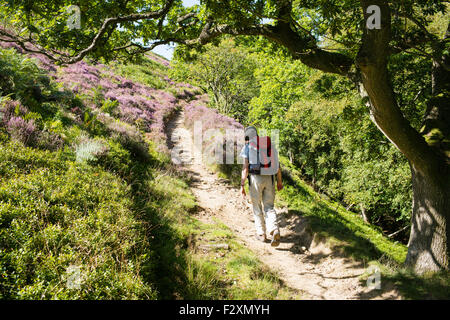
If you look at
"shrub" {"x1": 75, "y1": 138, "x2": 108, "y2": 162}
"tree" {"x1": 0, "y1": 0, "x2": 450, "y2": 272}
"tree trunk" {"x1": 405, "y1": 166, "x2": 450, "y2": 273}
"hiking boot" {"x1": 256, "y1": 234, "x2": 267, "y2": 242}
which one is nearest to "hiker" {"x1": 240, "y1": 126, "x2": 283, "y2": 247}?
"hiking boot" {"x1": 256, "y1": 234, "x2": 267, "y2": 242}

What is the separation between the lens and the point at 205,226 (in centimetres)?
584

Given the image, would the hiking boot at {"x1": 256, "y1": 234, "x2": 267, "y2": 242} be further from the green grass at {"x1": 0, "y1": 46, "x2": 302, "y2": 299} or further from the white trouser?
the green grass at {"x1": 0, "y1": 46, "x2": 302, "y2": 299}

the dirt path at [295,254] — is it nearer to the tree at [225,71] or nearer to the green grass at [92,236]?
the green grass at [92,236]

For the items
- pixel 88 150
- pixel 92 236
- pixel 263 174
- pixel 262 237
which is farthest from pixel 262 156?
pixel 88 150

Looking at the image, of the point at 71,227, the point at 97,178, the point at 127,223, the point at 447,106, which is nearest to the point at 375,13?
the point at 447,106

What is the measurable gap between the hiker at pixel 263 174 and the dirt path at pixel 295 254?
52 centimetres

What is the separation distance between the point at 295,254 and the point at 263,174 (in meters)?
2.24

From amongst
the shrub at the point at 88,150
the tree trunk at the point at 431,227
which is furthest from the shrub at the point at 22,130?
the tree trunk at the point at 431,227

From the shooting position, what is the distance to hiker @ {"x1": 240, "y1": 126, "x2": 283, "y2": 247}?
206 inches

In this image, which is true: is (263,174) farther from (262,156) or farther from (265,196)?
(265,196)

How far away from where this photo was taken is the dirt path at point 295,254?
4.21 meters

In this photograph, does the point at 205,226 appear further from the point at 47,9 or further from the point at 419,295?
the point at 47,9

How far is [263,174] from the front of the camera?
531cm
